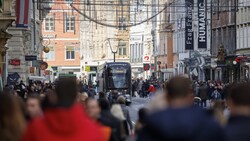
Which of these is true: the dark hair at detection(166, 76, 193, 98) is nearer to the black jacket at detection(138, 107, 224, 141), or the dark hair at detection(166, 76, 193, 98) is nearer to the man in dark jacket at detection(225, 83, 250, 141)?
the black jacket at detection(138, 107, 224, 141)

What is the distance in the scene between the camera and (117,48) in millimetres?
136500

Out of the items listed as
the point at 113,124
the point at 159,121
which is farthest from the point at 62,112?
the point at 113,124

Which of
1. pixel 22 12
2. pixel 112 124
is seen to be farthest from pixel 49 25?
pixel 112 124

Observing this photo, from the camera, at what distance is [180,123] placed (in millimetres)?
6820

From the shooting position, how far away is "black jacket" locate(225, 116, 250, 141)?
799cm

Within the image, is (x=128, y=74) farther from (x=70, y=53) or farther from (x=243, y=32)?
(x=70, y=53)

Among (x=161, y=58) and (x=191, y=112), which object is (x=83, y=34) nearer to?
(x=161, y=58)

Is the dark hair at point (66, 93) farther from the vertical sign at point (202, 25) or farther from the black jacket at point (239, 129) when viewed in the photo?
the vertical sign at point (202, 25)

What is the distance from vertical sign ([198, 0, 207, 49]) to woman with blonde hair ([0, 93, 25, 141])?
220 feet

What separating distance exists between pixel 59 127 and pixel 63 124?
0.04 metres

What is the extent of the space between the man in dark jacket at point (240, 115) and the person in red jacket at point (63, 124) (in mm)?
1270

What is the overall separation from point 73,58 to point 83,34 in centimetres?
404

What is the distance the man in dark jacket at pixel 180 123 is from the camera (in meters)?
6.81

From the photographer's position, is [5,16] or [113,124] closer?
[113,124]
